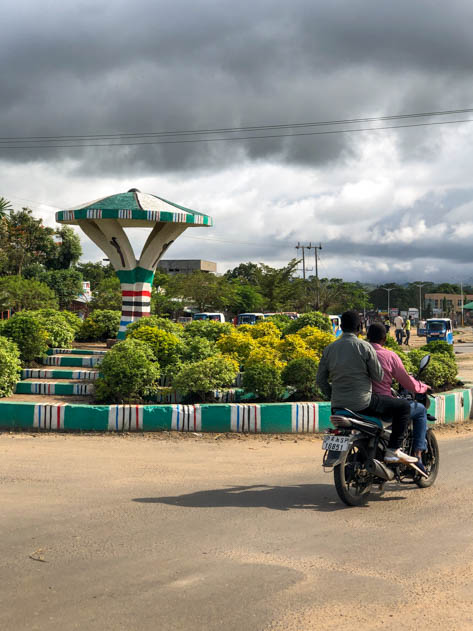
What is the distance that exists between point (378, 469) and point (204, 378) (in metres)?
5.06

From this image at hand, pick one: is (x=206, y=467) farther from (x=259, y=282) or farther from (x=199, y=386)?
(x=259, y=282)

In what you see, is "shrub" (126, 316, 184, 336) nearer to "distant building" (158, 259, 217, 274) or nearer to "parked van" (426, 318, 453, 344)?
"parked van" (426, 318, 453, 344)

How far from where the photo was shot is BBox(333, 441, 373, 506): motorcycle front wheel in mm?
5883

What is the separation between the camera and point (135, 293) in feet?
64.2

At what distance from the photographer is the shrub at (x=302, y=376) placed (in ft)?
36.6

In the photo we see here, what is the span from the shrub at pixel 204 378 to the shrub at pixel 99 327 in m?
9.92

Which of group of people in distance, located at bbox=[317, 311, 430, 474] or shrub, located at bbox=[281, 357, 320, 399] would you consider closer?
group of people in distance, located at bbox=[317, 311, 430, 474]

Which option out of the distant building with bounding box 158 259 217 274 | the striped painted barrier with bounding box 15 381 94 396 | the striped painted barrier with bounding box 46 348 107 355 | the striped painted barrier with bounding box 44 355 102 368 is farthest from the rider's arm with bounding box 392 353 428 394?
the distant building with bounding box 158 259 217 274

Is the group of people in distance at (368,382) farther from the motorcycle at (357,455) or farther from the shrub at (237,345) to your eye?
the shrub at (237,345)

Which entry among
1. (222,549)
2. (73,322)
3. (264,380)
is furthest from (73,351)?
(222,549)

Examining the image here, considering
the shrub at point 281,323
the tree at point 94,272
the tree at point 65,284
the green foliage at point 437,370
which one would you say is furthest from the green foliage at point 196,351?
the tree at point 94,272

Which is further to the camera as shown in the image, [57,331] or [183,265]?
[183,265]

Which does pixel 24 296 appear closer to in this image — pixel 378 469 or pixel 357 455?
pixel 357 455

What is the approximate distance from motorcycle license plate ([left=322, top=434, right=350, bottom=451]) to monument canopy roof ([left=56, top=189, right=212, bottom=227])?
13483 millimetres
